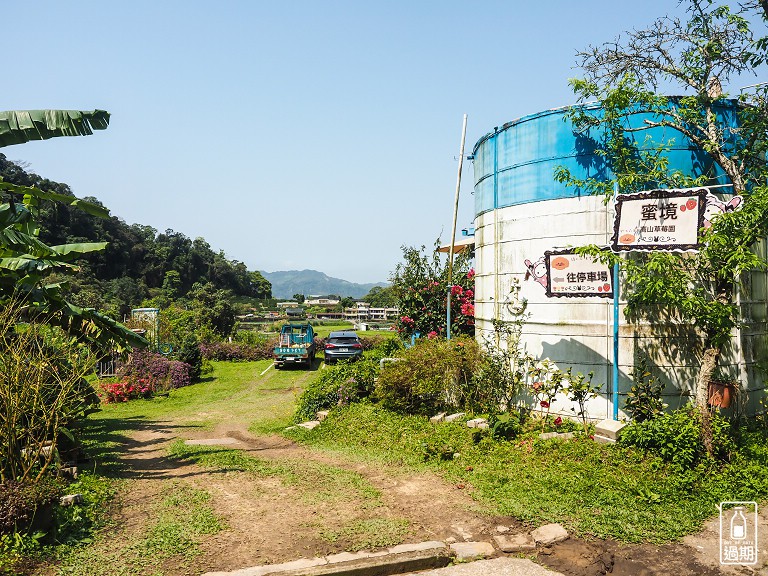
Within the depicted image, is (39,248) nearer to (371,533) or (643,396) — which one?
(371,533)

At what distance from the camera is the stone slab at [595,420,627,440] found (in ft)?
31.2

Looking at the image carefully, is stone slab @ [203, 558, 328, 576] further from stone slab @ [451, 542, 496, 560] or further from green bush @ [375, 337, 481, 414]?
green bush @ [375, 337, 481, 414]

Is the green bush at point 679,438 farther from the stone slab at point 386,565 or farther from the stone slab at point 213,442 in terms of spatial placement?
the stone slab at point 213,442

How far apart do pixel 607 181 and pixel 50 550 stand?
37.0 feet

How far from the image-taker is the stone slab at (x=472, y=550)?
20.7 ft

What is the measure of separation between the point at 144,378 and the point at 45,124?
12.2 m

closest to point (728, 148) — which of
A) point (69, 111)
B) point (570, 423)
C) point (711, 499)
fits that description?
point (570, 423)

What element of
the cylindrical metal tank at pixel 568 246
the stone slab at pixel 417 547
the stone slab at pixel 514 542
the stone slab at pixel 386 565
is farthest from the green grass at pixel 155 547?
the cylindrical metal tank at pixel 568 246

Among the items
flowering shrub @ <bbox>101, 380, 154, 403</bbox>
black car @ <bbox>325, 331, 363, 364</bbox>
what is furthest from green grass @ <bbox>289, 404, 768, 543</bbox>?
black car @ <bbox>325, 331, 363, 364</bbox>

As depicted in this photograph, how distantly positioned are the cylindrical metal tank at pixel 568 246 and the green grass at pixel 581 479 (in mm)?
1782

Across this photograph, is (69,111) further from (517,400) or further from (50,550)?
(517,400)

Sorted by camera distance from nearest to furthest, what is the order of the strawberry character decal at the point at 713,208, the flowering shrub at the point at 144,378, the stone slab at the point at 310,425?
1. the strawberry character decal at the point at 713,208
2. the stone slab at the point at 310,425
3. the flowering shrub at the point at 144,378

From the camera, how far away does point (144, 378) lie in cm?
1986

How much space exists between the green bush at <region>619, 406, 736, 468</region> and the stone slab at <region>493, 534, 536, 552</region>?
3438 millimetres
